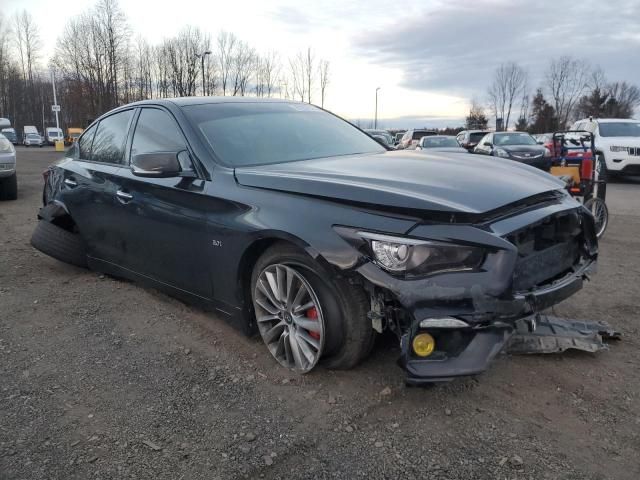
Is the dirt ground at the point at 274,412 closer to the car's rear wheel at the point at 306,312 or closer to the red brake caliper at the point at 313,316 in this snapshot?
the car's rear wheel at the point at 306,312

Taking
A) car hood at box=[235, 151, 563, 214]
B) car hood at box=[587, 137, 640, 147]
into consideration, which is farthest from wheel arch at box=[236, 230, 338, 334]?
car hood at box=[587, 137, 640, 147]

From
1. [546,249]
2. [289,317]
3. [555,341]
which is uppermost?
[546,249]

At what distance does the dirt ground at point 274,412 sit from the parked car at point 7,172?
7.44 metres

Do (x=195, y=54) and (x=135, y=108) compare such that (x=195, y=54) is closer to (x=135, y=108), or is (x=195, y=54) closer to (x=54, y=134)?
(x=54, y=134)

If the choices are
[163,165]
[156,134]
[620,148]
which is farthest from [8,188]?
[620,148]

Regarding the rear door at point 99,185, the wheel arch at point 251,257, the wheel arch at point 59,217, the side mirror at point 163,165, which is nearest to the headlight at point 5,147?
the wheel arch at point 59,217

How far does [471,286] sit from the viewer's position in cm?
229

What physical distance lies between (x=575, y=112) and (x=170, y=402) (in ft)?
227

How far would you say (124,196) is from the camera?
3.91 meters

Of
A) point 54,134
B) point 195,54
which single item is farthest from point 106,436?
point 54,134

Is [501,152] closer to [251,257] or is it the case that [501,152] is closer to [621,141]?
[621,141]

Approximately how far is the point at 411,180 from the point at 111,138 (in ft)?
9.40

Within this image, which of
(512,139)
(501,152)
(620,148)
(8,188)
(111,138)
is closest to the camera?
(111,138)

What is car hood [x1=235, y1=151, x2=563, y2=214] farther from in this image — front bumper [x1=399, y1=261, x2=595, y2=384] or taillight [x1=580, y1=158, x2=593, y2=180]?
taillight [x1=580, y1=158, x2=593, y2=180]
